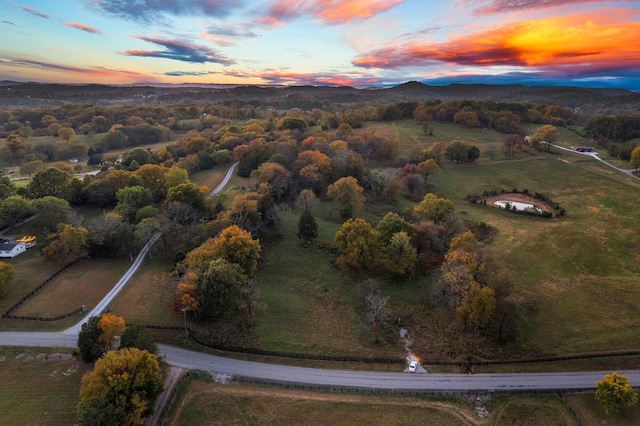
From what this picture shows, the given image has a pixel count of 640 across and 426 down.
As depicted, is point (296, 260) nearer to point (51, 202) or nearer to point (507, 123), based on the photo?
point (51, 202)

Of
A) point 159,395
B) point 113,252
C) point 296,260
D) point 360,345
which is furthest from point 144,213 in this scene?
point 360,345

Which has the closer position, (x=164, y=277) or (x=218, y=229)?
(x=164, y=277)

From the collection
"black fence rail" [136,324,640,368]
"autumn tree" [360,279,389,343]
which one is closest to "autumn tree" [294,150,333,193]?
"autumn tree" [360,279,389,343]

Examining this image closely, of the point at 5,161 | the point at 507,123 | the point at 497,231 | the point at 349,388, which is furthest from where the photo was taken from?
the point at 507,123

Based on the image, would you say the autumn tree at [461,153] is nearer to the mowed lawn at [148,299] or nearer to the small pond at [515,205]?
the small pond at [515,205]

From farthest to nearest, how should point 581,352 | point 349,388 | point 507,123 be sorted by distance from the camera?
point 507,123 < point 581,352 < point 349,388

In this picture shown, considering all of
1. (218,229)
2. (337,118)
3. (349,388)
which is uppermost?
(337,118)

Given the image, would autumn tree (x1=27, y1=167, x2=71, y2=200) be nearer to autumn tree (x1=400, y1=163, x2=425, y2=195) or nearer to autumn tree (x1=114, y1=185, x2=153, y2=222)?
autumn tree (x1=114, y1=185, x2=153, y2=222)

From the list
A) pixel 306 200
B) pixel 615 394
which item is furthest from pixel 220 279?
pixel 615 394
